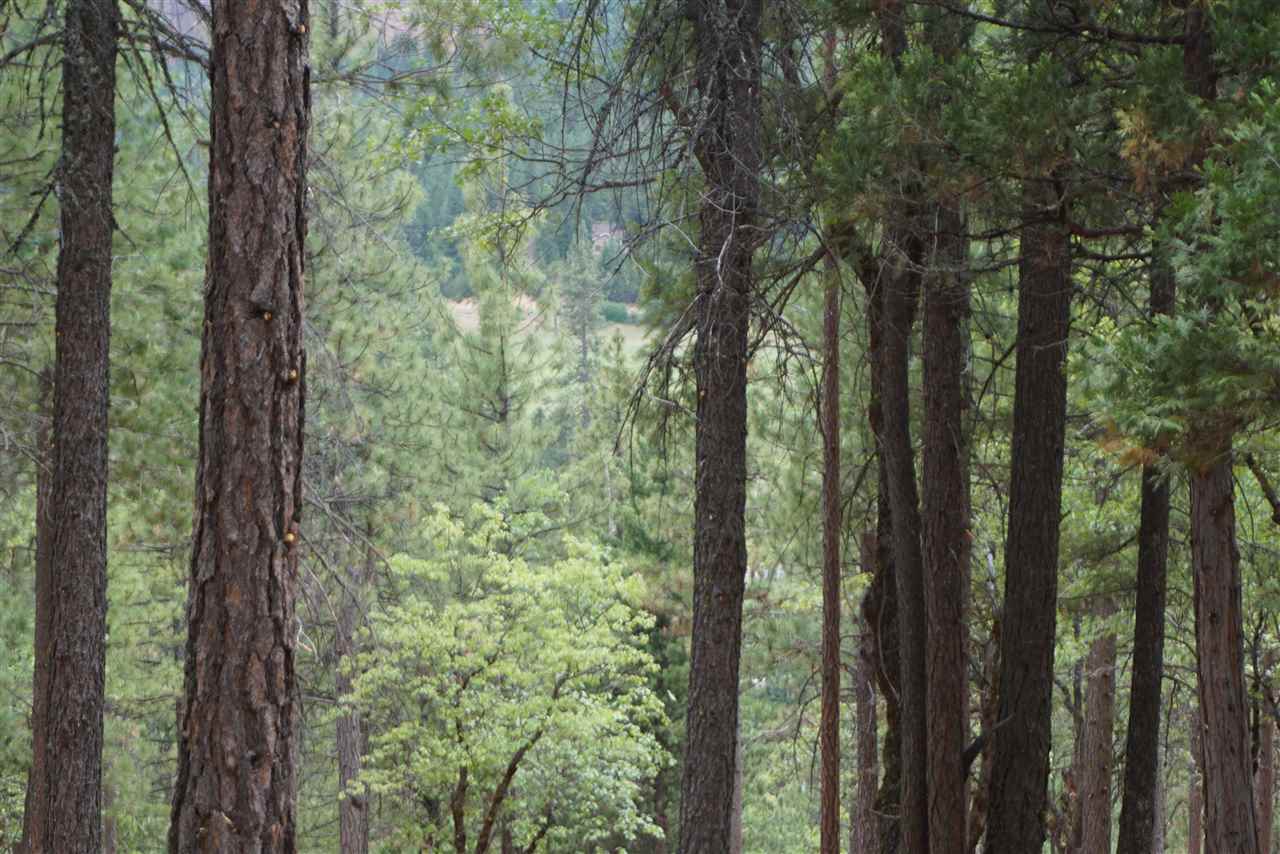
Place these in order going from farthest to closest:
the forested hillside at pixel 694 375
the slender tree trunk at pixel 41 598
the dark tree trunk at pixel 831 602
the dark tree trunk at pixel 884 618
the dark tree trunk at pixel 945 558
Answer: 1. the dark tree trunk at pixel 831 602
2. the dark tree trunk at pixel 884 618
3. the slender tree trunk at pixel 41 598
4. the dark tree trunk at pixel 945 558
5. the forested hillside at pixel 694 375

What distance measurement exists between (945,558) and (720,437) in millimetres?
2101

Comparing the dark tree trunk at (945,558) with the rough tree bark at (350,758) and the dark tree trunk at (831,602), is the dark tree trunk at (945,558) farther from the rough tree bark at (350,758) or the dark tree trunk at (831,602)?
the rough tree bark at (350,758)

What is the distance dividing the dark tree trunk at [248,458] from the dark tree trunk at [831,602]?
6639 mm

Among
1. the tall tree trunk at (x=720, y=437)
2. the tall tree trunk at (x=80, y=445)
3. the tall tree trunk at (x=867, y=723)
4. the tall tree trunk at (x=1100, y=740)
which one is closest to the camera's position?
the tall tree trunk at (x=720, y=437)

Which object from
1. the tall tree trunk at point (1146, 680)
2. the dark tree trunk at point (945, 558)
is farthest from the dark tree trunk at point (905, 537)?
the tall tree trunk at point (1146, 680)

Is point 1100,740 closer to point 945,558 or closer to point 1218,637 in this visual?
point 945,558

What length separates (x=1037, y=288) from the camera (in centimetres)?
758

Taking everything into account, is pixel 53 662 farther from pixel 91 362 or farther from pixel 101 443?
pixel 91 362

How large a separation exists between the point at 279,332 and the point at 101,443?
341 centimetres

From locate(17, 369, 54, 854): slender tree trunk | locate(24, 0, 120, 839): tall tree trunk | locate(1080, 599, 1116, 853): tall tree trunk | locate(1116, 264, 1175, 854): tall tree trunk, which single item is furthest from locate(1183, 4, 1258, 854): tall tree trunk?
locate(17, 369, 54, 854): slender tree trunk

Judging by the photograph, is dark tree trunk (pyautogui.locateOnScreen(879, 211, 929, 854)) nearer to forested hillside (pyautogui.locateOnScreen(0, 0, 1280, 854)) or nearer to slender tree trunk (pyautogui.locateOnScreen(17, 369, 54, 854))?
forested hillside (pyautogui.locateOnScreen(0, 0, 1280, 854))

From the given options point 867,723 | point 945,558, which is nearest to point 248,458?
point 945,558

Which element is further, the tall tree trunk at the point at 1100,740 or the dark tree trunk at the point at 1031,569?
the tall tree trunk at the point at 1100,740

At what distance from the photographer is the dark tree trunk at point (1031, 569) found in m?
7.58
